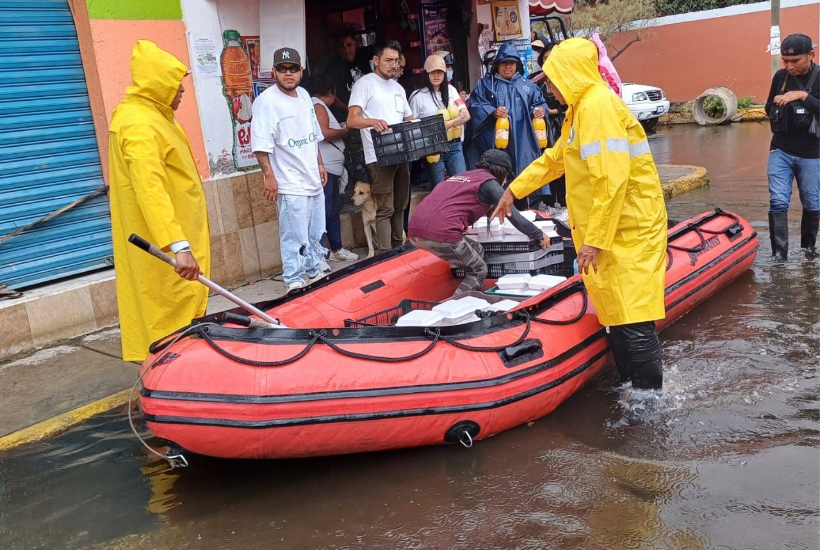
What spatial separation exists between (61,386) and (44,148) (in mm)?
2013

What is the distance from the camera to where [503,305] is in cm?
483

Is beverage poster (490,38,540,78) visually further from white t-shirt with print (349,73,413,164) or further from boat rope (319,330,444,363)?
boat rope (319,330,444,363)

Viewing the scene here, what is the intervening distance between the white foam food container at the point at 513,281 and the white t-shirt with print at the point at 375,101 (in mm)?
2228

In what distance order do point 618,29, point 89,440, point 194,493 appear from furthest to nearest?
point 618,29 < point 89,440 < point 194,493

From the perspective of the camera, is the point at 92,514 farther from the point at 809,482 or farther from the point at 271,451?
the point at 809,482

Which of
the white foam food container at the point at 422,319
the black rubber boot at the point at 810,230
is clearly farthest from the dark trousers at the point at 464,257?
the black rubber boot at the point at 810,230

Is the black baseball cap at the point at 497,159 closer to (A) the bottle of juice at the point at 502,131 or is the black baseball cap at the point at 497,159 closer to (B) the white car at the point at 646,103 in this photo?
(A) the bottle of juice at the point at 502,131

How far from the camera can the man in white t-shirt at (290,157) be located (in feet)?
18.8

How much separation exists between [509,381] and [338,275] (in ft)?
5.50

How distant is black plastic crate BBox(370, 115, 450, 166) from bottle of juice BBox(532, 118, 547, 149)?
1.70m

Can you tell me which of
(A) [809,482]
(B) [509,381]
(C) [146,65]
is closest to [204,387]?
(B) [509,381]

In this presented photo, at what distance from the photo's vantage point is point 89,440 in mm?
4418

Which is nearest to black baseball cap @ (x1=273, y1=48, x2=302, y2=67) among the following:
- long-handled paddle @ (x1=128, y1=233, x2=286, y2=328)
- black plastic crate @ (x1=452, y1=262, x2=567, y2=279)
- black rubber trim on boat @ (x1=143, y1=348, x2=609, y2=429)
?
black plastic crate @ (x1=452, y1=262, x2=567, y2=279)

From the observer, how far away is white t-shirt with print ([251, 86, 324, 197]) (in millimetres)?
Result: 5742
